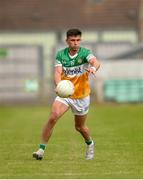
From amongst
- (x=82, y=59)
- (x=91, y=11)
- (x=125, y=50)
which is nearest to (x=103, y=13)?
(x=91, y=11)

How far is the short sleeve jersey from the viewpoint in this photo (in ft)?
47.2

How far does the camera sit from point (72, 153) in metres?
16.0

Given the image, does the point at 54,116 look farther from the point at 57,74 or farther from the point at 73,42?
the point at 73,42

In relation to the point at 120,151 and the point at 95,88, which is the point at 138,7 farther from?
the point at 120,151

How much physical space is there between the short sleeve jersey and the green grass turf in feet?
4.36

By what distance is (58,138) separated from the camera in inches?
795

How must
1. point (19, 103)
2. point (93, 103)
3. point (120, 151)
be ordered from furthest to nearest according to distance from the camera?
point (19, 103) < point (93, 103) < point (120, 151)

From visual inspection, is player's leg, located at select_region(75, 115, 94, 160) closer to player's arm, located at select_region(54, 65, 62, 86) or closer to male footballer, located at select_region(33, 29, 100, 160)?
male footballer, located at select_region(33, 29, 100, 160)

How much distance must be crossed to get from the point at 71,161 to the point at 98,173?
1803 millimetres

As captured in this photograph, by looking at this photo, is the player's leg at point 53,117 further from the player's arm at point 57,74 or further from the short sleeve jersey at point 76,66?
the player's arm at point 57,74

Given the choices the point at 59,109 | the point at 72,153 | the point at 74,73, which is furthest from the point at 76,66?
the point at 72,153

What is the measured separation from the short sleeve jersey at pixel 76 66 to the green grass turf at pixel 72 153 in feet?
4.36

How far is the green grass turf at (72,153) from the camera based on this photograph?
12734mm

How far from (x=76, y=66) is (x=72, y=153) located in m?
2.20
